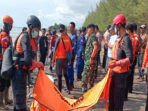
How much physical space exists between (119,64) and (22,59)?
6.25 ft

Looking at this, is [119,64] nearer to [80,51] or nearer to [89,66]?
[89,66]

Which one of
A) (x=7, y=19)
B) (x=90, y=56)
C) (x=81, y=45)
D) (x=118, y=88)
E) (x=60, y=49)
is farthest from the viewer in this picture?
(x=81, y=45)

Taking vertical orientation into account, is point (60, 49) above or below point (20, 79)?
above

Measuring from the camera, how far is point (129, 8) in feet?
74.0

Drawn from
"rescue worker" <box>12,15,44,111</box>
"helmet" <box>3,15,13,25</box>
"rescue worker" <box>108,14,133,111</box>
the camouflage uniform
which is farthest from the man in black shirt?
"rescue worker" <box>108,14,133,111</box>

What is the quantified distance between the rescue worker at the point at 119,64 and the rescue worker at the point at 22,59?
1.63 meters

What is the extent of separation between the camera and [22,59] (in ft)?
11.5

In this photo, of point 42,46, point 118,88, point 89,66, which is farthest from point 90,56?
point 42,46

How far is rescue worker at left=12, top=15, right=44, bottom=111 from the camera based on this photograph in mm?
3467

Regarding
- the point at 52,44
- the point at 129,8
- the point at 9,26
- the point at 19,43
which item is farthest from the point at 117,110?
the point at 129,8

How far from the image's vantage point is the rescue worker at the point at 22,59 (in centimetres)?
347

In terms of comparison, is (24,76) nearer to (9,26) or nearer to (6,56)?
(6,56)

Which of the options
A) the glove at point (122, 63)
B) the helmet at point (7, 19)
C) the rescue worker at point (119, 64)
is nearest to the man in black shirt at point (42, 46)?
the helmet at point (7, 19)

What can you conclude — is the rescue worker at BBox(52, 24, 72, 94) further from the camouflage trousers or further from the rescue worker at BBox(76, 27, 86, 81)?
the rescue worker at BBox(76, 27, 86, 81)
